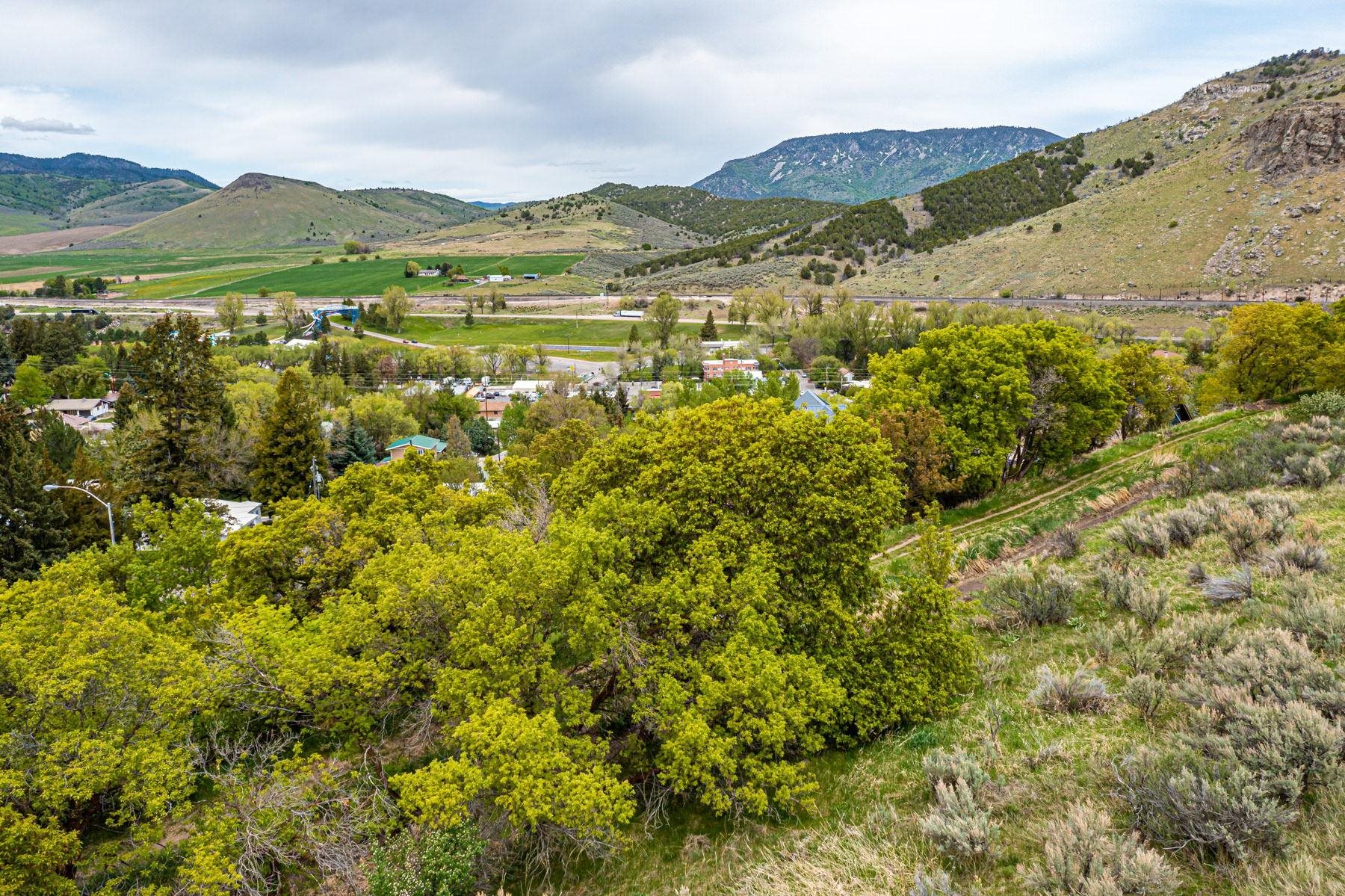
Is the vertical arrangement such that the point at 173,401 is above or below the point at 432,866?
above

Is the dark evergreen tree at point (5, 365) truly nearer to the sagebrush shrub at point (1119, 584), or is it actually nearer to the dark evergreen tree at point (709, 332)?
the dark evergreen tree at point (709, 332)

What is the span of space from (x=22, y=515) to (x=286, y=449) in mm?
10329

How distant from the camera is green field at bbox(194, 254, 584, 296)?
154 metres

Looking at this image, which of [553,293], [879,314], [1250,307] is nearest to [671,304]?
[879,314]

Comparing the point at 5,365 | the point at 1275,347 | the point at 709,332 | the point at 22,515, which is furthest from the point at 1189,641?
the point at 5,365

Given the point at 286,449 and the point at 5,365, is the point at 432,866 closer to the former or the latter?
the point at 286,449

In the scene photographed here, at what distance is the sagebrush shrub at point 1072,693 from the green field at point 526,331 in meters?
90.6

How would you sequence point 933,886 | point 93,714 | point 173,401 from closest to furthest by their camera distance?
point 933,886
point 93,714
point 173,401

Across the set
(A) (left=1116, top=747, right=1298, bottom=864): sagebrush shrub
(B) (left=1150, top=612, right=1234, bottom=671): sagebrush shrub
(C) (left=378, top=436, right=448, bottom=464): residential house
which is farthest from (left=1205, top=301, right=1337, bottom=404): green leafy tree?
(C) (left=378, top=436, right=448, bottom=464): residential house

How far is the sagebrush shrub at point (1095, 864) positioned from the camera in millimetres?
6633

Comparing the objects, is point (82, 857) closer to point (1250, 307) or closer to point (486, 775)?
point (486, 775)

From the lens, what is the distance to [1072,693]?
414 inches

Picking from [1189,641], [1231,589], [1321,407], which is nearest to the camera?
[1189,641]

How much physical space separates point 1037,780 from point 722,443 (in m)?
8.24
